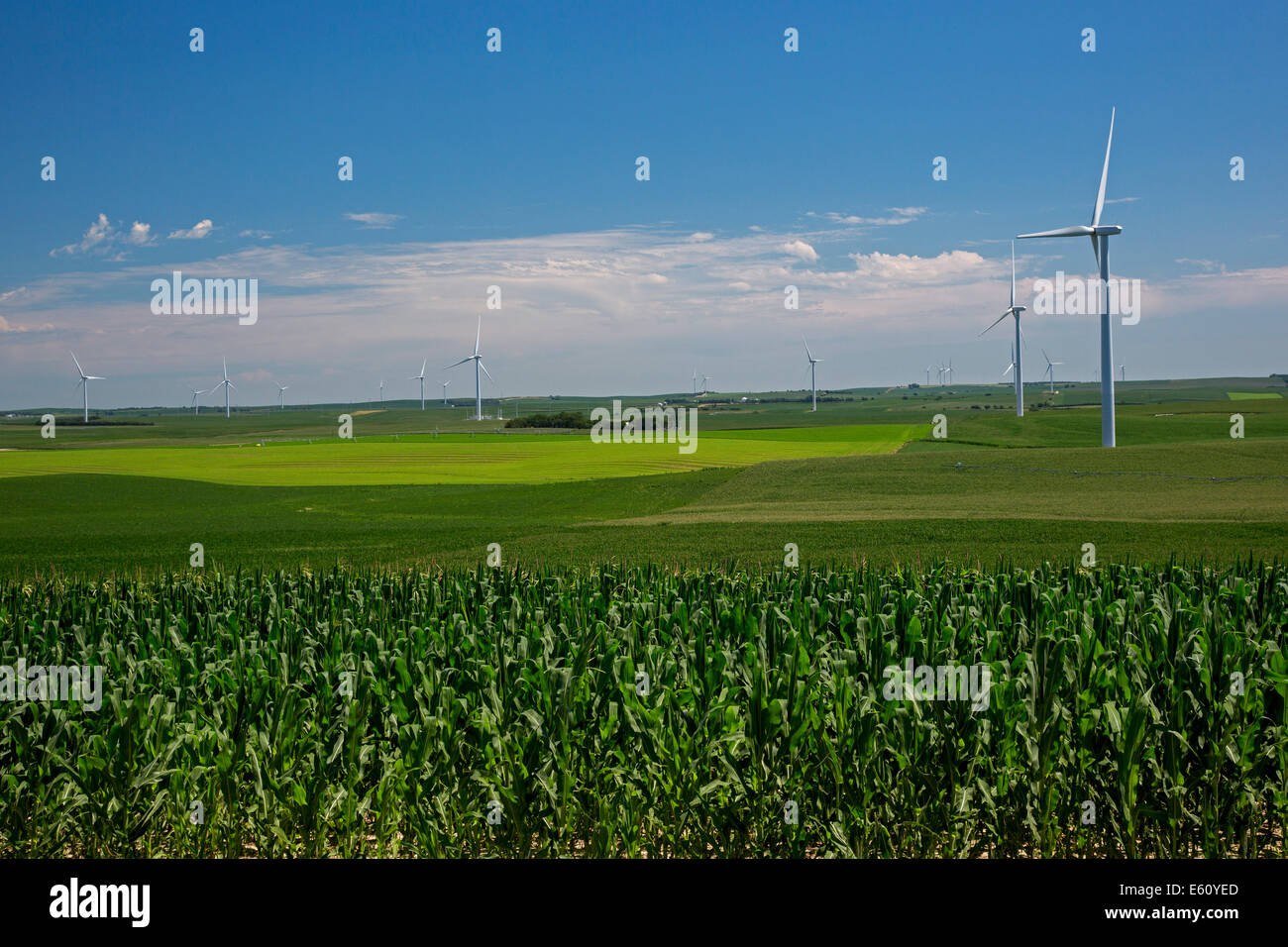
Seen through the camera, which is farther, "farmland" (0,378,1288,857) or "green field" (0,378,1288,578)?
"green field" (0,378,1288,578)

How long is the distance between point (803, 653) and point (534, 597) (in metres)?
6.09

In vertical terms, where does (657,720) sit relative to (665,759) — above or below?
above

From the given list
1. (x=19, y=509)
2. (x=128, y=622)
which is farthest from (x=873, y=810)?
(x=19, y=509)

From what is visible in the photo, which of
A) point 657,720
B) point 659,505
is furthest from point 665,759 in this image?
point 659,505

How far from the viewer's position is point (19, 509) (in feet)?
181

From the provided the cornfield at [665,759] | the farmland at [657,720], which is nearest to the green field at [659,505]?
the farmland at [657,720]

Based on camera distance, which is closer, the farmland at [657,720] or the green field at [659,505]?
the farmland at [657,720]

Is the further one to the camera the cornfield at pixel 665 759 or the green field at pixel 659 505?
the green field at pixel 659 505

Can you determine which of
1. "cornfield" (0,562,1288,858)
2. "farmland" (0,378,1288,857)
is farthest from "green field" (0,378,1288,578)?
"cornfield" (0,562,1288,858)

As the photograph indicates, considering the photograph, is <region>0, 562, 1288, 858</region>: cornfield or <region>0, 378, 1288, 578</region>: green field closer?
<region>0, 562, 1288, 858</region>: cornfield

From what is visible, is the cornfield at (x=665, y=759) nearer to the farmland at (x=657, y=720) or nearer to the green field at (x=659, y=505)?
the farmland at (x=657, y=720)

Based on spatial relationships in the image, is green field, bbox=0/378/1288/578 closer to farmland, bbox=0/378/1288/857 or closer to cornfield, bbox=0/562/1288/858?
farmland, bbox=0/378/1288/857

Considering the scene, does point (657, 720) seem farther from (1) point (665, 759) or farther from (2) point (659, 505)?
(2) point (659, 505)
